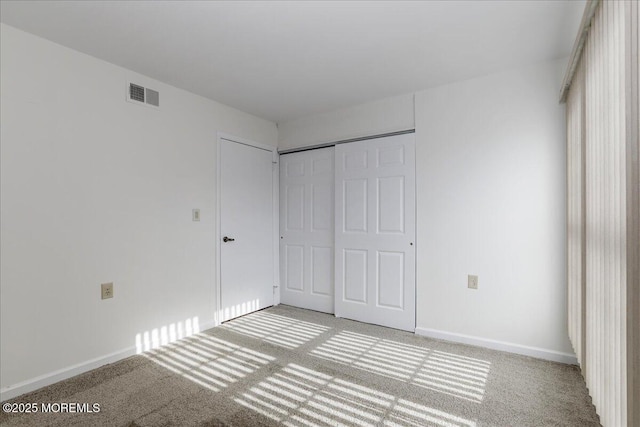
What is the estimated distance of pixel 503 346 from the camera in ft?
8.66

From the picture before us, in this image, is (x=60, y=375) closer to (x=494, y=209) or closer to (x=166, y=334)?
(x=166, y=334)

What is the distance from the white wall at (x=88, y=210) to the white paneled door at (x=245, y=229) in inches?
10.6

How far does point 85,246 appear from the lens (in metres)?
2.30

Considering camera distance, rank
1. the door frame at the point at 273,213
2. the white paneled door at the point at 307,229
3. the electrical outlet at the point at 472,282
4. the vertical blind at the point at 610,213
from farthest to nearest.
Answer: the white paneled door at the point at 307,229 → the door frame at the point at 273,213 → the electrical outlet at the point at 472,282 → the vertical blind at the point at 610,213

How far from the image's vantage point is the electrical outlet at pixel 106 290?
2398 mm

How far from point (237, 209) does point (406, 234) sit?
184cm

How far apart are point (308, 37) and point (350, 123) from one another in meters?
1.44

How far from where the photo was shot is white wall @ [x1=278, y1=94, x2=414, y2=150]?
125 inches

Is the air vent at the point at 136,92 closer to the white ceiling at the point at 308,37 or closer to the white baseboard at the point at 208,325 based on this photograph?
the white ceiling at the point at 308,37

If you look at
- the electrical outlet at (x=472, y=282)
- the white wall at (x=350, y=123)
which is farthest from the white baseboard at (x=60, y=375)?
the electrical outlet at (x=472, y=282)

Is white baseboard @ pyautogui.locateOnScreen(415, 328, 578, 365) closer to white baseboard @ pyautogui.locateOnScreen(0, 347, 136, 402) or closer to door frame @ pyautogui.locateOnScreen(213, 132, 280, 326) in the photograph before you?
door frame @ pyautogui.locateOnScreen(213, 132, 280, 326)

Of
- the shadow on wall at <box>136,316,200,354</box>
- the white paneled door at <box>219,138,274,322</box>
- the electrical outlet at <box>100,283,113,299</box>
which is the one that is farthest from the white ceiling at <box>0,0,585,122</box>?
the shadow on wall at <box>136,316,200,354</box>

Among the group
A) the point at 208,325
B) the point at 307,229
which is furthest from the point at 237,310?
the point at 307,229

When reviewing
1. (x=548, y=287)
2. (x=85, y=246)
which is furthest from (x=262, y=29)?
(x=548, y=287)
